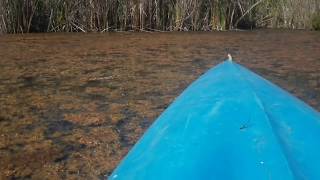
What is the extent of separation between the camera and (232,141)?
138 cm

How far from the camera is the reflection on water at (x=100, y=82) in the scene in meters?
2.47

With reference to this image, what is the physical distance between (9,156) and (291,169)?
158 cm

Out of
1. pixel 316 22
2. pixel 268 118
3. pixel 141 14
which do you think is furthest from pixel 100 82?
pixel 316 22

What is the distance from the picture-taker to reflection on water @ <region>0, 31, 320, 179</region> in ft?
8.09

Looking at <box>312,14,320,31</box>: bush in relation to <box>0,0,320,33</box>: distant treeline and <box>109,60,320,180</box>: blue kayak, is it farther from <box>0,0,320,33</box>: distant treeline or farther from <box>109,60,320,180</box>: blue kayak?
<box>109,60,320,180</box>: blue kayak

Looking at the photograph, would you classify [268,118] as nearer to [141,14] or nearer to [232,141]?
[232,141]

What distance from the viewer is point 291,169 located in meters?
1.22

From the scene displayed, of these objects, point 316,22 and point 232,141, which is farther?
point 316,22

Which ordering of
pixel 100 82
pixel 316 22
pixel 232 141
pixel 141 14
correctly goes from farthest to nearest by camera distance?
pixel 316 22
pixel 141 14
pixel 100 82
pixel 232 141

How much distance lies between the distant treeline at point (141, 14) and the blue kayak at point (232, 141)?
496 cm

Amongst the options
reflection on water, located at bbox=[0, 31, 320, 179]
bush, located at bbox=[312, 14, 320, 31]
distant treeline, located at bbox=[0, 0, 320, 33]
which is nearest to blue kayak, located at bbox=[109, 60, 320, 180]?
reflection on water, located at bbox=[0, 31, 320, 179]

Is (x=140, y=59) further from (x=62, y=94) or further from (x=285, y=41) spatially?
(x=285, y=41)

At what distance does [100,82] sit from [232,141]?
2640 mm

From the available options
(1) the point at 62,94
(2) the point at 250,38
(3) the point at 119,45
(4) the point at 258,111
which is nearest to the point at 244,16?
(2) the point at 250,38
